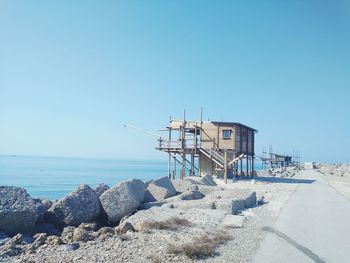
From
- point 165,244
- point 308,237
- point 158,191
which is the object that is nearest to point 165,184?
point 158,191

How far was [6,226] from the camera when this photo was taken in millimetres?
11484

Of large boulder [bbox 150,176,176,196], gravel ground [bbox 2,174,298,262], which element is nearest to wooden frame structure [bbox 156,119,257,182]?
large boulder [bbox 150,176,176,196]

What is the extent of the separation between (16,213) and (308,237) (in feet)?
30.9

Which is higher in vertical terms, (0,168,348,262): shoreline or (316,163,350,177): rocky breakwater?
(316,163,350,177): rocky breakwater

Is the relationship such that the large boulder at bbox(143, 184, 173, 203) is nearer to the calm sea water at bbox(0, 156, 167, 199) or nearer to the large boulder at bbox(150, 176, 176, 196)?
the large boulder at bbox(150, 176, 176, 196)

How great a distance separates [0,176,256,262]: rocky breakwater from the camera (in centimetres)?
917

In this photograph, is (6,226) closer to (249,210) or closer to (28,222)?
(28,222)

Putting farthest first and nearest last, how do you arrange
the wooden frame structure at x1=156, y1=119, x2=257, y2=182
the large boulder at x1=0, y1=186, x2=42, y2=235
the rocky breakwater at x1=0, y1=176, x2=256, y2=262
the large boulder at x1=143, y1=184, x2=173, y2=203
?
the wooden frame structure at x1=156, y1=119, x2=257, y2=182 → the large boulder at x1=143, y1=184, x2=173, y2=203 → the large boulder at x1=0, y1=186, x2=42, y2=235 → the rocky breakwater at x1=0, y1=176, x2=256, y2=262

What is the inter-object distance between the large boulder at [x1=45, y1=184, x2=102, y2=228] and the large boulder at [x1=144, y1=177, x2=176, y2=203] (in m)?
Answer: 3.87

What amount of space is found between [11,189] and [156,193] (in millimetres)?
7370

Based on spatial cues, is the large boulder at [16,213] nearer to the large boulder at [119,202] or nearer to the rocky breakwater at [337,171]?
the large boulder at [119,202]

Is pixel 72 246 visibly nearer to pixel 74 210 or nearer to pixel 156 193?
pixel 74 210

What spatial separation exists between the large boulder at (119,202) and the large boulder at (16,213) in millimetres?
2706

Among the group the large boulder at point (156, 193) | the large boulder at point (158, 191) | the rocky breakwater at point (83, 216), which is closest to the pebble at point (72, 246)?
the rocky breakwater at point (83, 216)
